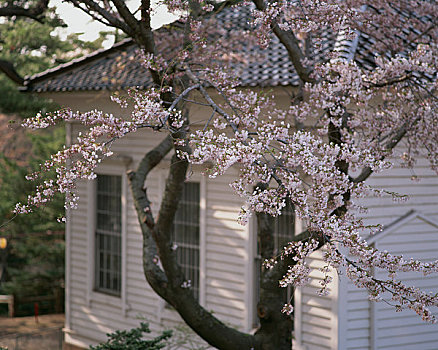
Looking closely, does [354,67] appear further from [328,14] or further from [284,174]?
[284,174]

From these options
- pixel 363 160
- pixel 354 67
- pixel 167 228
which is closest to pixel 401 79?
pixel 354 67

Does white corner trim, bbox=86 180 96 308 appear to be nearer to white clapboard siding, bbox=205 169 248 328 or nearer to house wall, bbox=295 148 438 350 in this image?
white clapboard siding, bbox=205 169 248 328

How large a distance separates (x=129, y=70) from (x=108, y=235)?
Result: 9.37 ft

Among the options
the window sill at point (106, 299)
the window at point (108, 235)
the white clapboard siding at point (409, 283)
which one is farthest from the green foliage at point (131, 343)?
the window at point (108, 235)

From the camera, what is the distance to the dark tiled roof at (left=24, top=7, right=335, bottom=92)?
8.88 metres

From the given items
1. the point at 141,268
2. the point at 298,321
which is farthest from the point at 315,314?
the point at 141,268

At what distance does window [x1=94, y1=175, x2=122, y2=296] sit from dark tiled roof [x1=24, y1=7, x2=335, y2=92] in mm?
1714

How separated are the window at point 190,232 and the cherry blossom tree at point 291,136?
7.79ft

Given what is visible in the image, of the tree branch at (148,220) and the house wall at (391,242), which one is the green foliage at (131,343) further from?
the house wall at (391,242)

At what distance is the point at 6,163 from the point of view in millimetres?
16703

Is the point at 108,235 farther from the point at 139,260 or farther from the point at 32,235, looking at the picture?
the point at 32,235

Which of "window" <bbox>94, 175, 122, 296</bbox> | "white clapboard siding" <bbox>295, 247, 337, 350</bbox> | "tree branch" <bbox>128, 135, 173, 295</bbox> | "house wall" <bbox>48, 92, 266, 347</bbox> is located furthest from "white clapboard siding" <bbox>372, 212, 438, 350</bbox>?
"window" <bbox>94, 175, 122, 296</bbox>

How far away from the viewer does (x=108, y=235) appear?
40.2ft

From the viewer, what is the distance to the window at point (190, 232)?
420 inches
